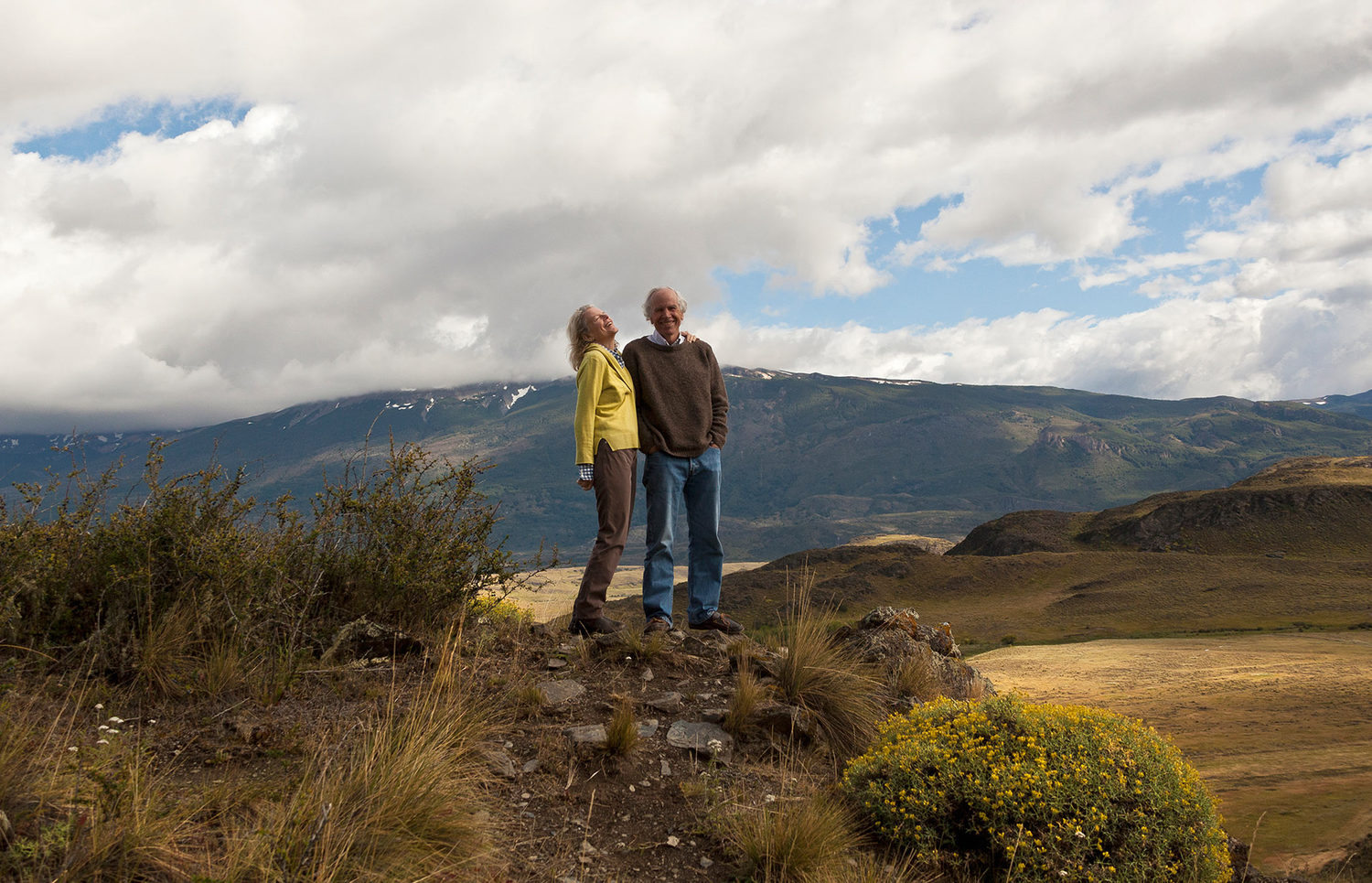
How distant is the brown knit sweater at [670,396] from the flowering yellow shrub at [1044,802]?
3.00 meters

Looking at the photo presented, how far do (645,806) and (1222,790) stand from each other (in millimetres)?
11218

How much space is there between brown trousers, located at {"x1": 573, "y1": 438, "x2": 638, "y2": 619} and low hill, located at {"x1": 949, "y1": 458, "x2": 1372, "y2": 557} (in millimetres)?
69254

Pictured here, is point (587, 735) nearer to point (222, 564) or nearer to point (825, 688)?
point (825, 688)

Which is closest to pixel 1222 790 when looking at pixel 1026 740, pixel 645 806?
pixel 1026 740

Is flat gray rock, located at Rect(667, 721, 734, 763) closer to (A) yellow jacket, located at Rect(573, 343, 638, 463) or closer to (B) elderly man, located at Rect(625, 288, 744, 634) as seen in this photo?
(B) elderly man, located at Rect(625, 288, 744, 634)

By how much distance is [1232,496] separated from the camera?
6788 cm

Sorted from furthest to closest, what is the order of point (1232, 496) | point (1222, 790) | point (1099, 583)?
point (1232, 496), point (1099, 583), point (1222, 790)

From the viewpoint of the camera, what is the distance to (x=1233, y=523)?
6494 centimetres

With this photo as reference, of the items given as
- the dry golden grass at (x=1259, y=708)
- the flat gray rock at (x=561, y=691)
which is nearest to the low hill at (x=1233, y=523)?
the dry golden grass at (x=1259, y=708)

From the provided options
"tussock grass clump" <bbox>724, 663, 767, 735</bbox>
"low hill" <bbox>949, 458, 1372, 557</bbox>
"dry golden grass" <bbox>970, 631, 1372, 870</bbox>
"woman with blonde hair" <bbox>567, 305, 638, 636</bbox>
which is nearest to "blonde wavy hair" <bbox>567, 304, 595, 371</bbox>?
"woman with blonde hair" <bbox>567, 305, 638, 636</bbox>

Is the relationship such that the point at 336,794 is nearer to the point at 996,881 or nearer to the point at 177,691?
the point at 177,691

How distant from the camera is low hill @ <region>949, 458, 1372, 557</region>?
60.9m

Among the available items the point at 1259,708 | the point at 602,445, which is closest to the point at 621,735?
the point at 602,445

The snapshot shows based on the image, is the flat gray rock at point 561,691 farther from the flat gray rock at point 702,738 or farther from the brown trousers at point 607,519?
the brown trousers at point 607,519
